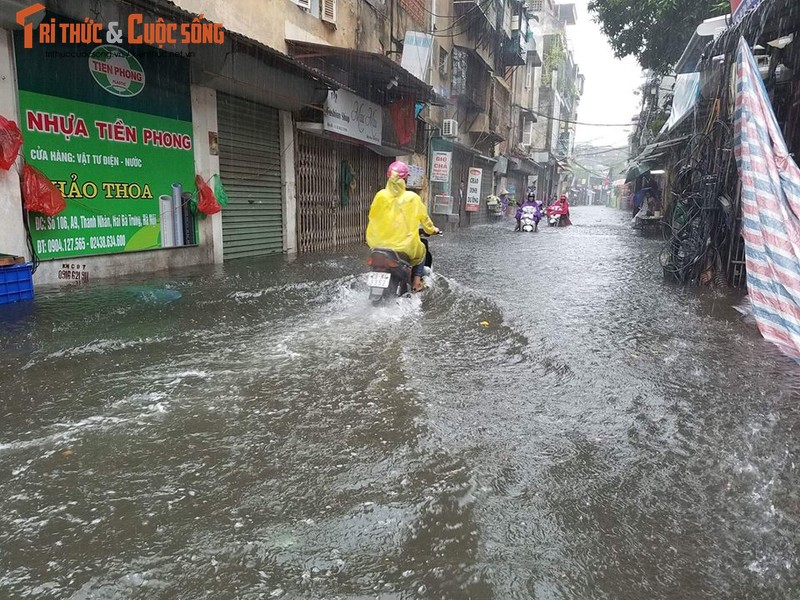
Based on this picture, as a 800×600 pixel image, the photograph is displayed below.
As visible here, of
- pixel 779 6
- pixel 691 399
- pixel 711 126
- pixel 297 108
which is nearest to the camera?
pixel 691 399

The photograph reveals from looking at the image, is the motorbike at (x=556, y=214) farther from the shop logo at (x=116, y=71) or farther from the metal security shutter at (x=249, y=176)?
the shop logo at (x=116, y=71)

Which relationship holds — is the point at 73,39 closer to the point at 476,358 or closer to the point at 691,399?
the point at 476,358

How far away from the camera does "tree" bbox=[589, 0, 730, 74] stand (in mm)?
20484

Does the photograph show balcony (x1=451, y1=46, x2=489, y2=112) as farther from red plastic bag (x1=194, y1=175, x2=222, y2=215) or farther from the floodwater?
the floodwater

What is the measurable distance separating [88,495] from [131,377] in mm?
1643

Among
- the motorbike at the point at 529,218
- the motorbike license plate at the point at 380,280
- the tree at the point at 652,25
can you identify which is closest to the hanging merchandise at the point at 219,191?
the motorbike license plate at the point at 380,280

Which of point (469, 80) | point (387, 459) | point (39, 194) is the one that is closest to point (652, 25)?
point (469, 80)

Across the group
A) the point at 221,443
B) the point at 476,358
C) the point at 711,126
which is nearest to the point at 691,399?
the point at 476,358

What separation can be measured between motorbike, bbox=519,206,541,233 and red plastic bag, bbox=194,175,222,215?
1454 centimetres

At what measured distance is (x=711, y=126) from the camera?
26.1 feet

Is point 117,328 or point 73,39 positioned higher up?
point 73,39

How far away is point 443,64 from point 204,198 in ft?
46.5

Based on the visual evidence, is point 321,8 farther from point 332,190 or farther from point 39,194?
point 39,194

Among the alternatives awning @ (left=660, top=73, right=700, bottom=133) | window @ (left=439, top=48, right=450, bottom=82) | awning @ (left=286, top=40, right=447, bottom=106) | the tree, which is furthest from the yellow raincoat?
the tree
